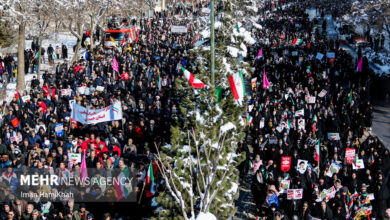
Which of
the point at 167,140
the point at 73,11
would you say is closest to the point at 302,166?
the point at 167,140

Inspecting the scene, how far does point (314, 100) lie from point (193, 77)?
30.6 ft

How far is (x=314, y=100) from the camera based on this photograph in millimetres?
18531

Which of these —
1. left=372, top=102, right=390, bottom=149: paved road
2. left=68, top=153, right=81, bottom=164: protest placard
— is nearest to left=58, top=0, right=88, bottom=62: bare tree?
left=68, top=153, right=81, bottom=164: protest placard

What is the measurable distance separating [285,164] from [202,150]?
12.7 feet

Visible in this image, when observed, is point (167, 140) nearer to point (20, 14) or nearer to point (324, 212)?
point (324, 212)

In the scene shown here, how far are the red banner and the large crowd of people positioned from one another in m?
0.06

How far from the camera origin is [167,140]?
1448 centimetres

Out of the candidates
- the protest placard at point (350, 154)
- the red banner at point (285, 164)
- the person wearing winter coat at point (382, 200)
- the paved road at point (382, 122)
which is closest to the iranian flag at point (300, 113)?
the paved road at point (382, 122)

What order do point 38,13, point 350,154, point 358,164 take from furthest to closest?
1. point 38,13
2. point 350,154
3. point 358,164

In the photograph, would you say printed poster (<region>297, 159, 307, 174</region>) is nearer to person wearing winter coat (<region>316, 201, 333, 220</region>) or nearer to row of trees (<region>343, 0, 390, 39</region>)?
person wearing winter coat (<region>316, 201, 333, 220</region>)

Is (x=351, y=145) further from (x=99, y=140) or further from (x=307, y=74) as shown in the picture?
(x=307, y=74)

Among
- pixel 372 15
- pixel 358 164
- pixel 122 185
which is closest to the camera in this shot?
pixel 122 185

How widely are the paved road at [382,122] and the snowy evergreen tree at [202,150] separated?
8.90 meters

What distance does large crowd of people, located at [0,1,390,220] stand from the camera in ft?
35.3
